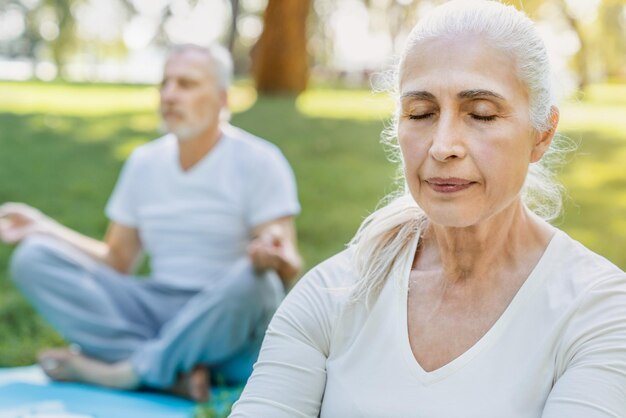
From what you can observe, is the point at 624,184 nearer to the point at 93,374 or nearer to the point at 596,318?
the point at 93,374

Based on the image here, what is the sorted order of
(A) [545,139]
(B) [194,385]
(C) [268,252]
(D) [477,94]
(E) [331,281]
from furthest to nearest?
(B) [194,385] → (C) [268,252] → (E) [331,281] → (A) [545,139] → (D) [477,94]

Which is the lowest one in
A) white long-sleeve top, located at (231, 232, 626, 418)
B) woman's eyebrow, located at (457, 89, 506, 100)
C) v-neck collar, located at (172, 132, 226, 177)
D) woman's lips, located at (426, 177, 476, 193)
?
white long-sleeve top, located at (231, 232, 626, 418)

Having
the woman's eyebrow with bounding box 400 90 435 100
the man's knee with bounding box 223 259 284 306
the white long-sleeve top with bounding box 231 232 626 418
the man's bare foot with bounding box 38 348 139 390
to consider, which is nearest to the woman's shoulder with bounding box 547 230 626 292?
the white long-sleeve top with bounding box 231 232 626 418

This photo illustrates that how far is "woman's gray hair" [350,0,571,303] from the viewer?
2.22 meters

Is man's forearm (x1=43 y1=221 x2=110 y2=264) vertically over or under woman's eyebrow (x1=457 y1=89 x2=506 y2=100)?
under

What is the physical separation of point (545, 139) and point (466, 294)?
0.38 metres

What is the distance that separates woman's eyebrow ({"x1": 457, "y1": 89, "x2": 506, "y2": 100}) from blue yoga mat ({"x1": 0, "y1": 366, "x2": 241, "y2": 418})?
8.23 ft

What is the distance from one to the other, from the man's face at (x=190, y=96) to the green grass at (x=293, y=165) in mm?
1515

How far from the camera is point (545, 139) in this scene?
2350 mm

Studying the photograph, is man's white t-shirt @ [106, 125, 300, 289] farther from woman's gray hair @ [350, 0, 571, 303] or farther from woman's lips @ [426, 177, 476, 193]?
woman's lips @ [426, 177, 476, 193]

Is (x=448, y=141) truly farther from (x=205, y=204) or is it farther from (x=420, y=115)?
(x=205, y=204)

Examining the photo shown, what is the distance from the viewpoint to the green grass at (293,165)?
7.74 meters

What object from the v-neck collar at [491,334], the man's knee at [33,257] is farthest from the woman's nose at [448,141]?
the man's knee at [33,257]

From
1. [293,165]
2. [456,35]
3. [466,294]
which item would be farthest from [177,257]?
[293,165]
